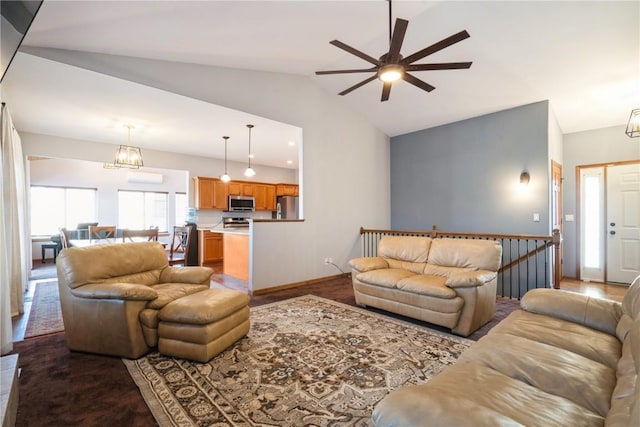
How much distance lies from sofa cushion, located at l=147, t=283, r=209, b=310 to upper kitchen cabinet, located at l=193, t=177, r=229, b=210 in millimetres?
4551

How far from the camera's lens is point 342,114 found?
5648mm

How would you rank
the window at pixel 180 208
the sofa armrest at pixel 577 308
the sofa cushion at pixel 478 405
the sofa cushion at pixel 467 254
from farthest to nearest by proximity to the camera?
the window at pixel 180 208, the sofa cushion at pixel 467 254, the sofa armrest at pixel 577 308, the sofa cushion at pixel 478 405

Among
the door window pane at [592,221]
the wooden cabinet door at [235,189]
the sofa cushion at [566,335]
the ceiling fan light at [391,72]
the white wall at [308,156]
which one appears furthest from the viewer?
the wooden cabinet door at [235,189]

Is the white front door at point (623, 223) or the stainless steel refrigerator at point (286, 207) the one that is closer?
the white front door at point (623, 223)

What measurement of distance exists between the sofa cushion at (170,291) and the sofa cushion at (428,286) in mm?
A: 2187

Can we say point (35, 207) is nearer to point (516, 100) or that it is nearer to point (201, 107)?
point (201, 107)

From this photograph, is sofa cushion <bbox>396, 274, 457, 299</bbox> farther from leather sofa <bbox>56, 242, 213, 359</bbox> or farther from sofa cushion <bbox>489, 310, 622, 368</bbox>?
leather sofa <bbox>56, 242, 213, 359</bbox>

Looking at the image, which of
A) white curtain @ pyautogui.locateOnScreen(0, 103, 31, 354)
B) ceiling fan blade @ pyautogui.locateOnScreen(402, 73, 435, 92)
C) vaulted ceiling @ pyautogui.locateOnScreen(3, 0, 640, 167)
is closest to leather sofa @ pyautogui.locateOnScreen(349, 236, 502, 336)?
ceiling fan blade @ pyautogui.locateOnScreen(402, 73, 435, 92)

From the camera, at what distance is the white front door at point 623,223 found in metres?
4.99

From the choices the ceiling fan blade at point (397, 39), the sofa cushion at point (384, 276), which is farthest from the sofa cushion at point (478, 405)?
the ceiling fan blade at point (397, 39)

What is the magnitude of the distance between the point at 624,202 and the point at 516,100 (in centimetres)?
278

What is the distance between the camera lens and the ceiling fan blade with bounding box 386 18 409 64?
2.23 m

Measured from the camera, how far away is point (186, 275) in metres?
3.11

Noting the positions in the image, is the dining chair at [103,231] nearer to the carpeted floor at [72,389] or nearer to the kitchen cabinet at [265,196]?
the carpeted floor at [72,389]
